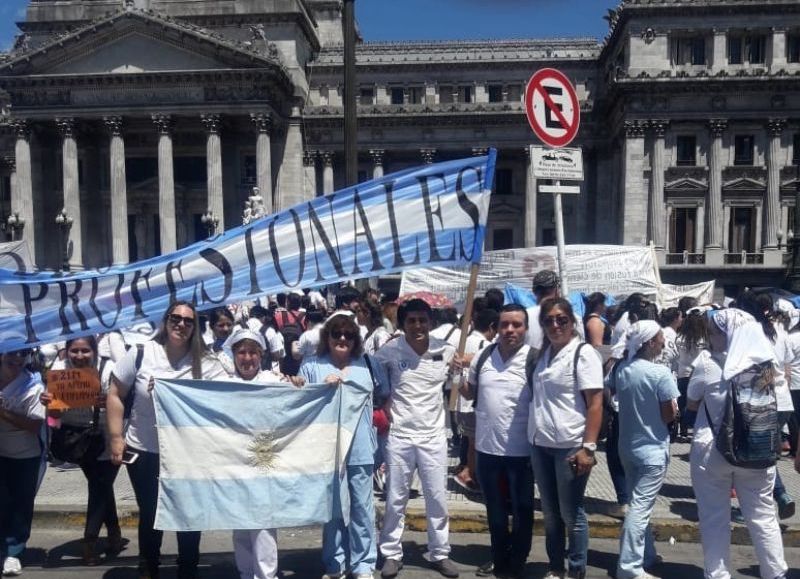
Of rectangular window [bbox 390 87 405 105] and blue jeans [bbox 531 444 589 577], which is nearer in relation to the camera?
blue jeans [bbox 531 444 589 577]

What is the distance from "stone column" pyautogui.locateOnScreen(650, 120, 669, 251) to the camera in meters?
38.3

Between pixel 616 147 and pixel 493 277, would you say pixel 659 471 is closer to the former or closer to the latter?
pixel 493 277

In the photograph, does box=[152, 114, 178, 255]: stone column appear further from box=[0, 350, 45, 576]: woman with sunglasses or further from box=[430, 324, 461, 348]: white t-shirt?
box=[0, 350, 45, 576]: woman with sunglasses

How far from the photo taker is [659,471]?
548 cm

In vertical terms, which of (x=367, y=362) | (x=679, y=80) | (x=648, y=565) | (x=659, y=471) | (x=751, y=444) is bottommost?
(x=648, y=565)

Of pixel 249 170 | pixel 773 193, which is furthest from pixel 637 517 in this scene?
pixel 249 170

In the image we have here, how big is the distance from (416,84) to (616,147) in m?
13.3

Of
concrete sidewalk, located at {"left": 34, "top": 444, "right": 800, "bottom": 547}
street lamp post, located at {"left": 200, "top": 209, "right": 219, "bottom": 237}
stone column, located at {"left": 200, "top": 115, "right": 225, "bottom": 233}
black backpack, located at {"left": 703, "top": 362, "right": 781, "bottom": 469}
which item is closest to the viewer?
black backpack, located at {"left": 703, "top": 362, "right": 781, "bottom": 469}

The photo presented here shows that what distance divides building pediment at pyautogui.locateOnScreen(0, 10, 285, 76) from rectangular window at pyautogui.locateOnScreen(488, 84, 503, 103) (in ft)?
44.5

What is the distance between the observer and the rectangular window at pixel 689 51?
3847 centimetres

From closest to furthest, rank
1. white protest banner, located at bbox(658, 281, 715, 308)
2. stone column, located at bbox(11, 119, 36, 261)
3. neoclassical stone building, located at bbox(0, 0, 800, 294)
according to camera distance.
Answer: white protest banner, located at bbox(658, 281, 715, 308) → neoclassical stone building, located at bbox(0, 0, 800, 294) → stone column, located at bbox(11, 119, 36, 261)

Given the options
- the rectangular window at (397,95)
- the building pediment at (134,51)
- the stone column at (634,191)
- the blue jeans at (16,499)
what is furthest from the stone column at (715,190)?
the blue jeans at (16,499)

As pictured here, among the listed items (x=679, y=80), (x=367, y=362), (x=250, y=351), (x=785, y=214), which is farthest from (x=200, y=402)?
(x=785, y=214)

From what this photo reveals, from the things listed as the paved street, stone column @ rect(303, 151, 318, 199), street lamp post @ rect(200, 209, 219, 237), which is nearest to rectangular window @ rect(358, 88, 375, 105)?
stone column @ rect(303, 151, 318, 199)
